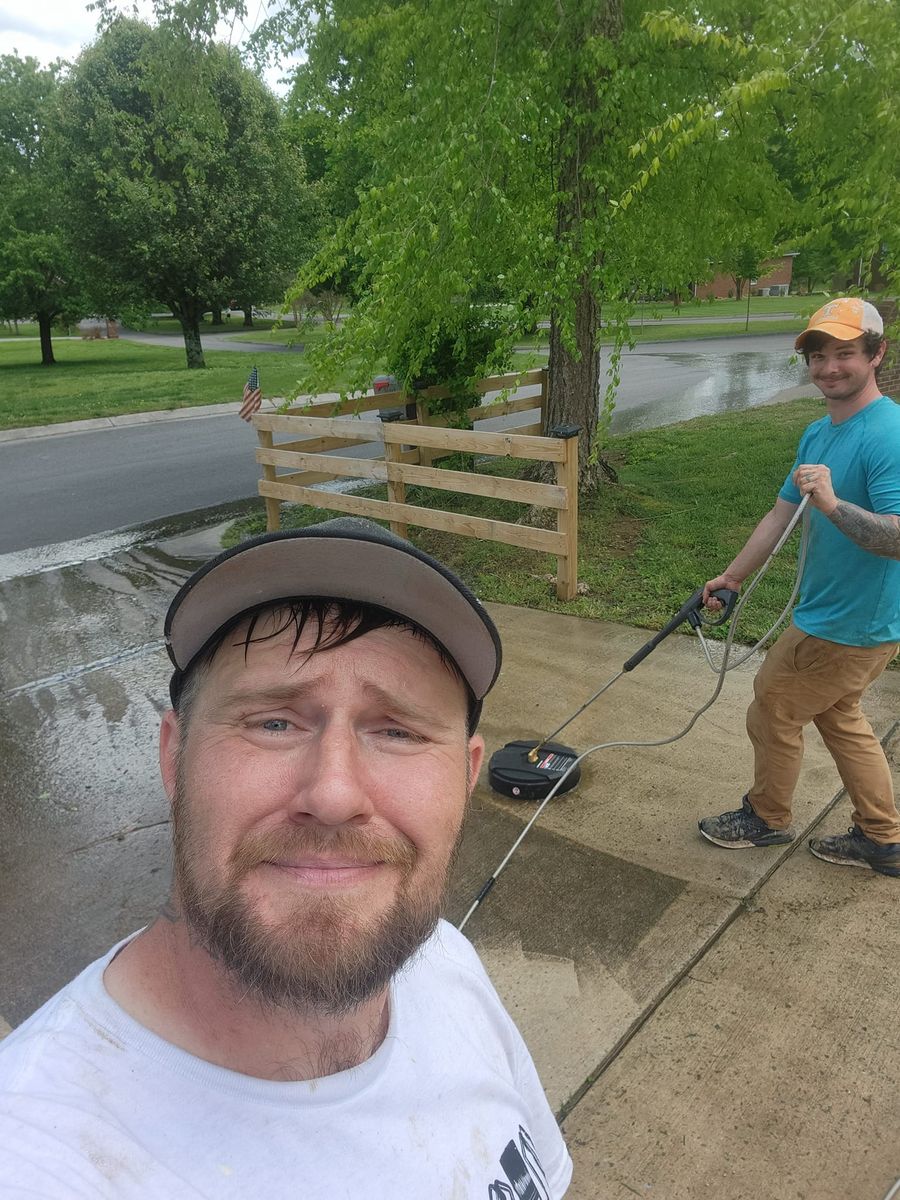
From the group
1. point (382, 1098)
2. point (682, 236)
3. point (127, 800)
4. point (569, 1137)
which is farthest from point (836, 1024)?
point (682, 236)

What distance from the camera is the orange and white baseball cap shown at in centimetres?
283

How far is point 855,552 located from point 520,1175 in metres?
2.41

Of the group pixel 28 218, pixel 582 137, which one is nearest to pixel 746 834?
pixel 582 137

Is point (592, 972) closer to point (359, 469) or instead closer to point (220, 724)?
point (220, 724)

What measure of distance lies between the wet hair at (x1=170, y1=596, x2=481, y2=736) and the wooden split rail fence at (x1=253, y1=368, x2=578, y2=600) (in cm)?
481

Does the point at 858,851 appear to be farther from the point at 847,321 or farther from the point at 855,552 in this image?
the point at 847,321

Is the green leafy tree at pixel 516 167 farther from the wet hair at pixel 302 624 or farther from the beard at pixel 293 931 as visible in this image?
the beard at pixel 293 931

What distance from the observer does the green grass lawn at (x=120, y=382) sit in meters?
17.0

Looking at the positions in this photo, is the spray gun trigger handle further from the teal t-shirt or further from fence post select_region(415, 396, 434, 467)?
fence post select_region(415, 396, 434, 467)

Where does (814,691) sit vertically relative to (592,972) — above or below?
above

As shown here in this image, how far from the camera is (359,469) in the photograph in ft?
23.5

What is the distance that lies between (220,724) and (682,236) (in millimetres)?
7320

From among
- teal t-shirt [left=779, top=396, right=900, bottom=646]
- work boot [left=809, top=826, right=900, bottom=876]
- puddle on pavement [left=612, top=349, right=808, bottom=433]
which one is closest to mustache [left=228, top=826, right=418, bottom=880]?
teal t-shirt [left=779, top=396, right=900, bottom=646]

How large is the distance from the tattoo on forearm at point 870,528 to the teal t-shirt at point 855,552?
0.31 feet
